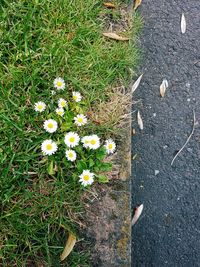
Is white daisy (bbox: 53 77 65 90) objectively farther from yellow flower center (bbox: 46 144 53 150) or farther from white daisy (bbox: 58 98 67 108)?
yellow flower center (bbox: 46 144 53 150)

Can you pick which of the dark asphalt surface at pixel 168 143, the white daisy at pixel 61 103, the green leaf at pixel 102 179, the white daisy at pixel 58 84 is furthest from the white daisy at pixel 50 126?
the dark asphalt surface at pixel 168 143

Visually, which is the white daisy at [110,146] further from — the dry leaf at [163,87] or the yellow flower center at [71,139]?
the dry leaf at [163,87]

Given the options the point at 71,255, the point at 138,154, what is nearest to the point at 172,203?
the point at 138,154

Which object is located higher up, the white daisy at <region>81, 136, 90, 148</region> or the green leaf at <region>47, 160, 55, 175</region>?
the white daisy at <region>81, 136, 90, 148</region>

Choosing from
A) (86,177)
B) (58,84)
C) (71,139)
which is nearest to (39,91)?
(58,84)

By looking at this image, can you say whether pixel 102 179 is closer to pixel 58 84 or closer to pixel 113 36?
pixel 58 84

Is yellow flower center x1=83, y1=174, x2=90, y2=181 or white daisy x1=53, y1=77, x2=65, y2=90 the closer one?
yellow flower center x1=83, y1=174, x2=90, y2=181

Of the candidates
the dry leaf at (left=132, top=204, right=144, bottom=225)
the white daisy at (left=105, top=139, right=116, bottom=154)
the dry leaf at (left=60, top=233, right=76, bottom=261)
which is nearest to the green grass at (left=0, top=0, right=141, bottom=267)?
the dry leaf at (left=60, top=233, right=76, bottom=261)
